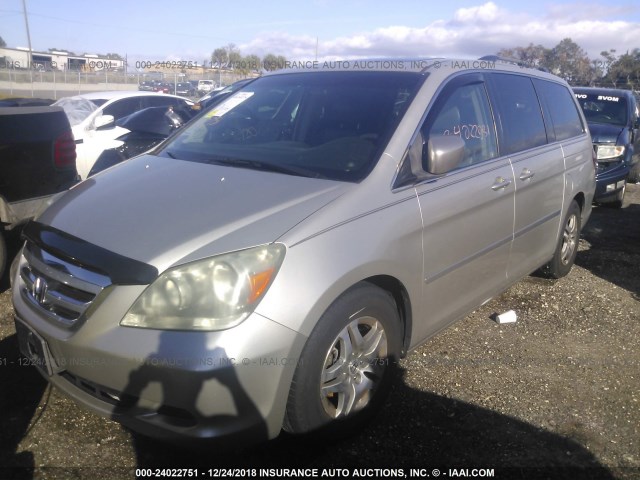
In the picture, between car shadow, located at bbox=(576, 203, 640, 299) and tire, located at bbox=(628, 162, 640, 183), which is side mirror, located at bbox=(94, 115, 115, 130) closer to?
car shadow, located at bbox=(576, 203, 640, 299)

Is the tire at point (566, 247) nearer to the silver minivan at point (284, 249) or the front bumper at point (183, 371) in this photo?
the silver minivan at point (284, 249)

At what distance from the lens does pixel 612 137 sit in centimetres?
862

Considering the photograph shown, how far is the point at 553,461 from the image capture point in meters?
2.72

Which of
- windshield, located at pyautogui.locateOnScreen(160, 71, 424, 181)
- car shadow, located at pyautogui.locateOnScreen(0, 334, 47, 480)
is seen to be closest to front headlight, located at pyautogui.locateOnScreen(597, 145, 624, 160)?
windshield, located at pyautogui.locateOnScreen(160, 71, 424, 181)

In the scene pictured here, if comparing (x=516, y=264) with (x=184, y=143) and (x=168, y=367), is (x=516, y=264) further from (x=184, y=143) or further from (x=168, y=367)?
(x=168, y=367)

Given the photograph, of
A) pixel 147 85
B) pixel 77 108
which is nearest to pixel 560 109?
pixel 77 108

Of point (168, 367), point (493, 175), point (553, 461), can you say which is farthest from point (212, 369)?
point (493, 175)

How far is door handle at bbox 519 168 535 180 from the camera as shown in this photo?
3850 millimetres

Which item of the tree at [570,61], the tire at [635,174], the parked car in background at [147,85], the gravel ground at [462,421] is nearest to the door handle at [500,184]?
the gravel ground at [462,421]

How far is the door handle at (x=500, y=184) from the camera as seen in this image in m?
3.53

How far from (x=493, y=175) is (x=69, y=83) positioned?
31.2 meters

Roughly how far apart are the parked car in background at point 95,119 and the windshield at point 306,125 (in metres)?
4.31

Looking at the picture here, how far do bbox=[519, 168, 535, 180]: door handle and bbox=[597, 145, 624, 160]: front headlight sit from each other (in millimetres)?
5281

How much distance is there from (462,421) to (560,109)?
3057 mm
